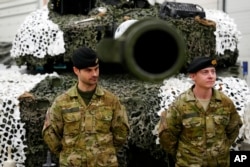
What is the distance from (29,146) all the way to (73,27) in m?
1.33

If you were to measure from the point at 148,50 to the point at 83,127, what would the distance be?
6.19ft

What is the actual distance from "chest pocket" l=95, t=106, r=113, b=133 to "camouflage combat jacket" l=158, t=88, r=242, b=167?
0.47 m

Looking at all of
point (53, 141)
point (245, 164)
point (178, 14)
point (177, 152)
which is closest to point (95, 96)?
point (53, 141)

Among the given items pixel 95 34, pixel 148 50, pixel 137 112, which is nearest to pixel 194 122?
pixel 137 112

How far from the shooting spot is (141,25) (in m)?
1.96

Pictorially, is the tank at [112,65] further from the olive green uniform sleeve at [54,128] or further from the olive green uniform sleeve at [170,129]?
the olive green uniform sleeve at [54,128]

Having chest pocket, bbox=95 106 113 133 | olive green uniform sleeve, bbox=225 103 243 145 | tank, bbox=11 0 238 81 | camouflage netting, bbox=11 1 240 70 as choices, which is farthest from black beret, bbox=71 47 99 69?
camouflage netting, bbox=11 1 240 70

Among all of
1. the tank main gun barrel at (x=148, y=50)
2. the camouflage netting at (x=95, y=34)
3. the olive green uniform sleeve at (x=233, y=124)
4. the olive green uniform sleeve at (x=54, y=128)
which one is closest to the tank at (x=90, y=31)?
the camouflage netting at (x=95, y=34)

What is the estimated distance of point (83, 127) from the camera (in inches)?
156

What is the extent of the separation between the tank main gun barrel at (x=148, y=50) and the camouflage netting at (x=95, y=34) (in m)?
3.20

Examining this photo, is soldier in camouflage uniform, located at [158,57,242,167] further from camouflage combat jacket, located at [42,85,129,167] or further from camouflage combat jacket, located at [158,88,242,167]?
camouflage combat jacket, located at [42,85,129,167]

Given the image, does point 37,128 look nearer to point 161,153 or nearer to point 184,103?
point 161,153

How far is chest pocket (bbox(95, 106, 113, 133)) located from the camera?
13.0ft

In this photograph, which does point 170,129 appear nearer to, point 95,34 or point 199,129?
point 199,129
